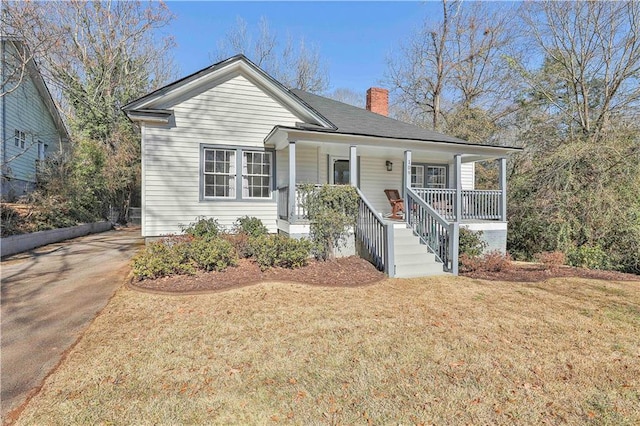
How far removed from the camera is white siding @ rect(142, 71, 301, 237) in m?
8.59

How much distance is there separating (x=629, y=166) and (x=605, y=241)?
258 cm

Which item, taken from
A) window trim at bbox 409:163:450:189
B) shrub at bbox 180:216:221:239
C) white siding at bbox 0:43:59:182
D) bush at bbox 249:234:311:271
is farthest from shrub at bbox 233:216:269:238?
white siding at bbox 0:43:59:182

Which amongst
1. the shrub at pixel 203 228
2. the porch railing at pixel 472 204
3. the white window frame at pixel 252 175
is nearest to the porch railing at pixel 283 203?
the white window frame at pixel 252 175

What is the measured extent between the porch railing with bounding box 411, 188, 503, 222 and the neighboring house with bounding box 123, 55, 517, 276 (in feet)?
0.11

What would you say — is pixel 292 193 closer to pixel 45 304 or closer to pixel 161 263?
pixel 161 263

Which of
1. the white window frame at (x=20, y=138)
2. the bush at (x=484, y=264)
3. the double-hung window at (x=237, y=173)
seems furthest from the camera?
the white window frame at (x=20, y=138)

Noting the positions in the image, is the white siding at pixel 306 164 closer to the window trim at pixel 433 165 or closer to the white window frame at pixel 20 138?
the window trim at pixel 433 165

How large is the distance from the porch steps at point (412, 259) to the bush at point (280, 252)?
85.7 inches

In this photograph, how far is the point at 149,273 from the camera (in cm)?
582

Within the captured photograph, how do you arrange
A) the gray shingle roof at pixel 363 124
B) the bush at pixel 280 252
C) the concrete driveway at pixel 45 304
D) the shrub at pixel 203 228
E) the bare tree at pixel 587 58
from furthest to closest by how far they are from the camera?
the bare tree at pixel 587 58
the gray shingle roof at pixel 363 124
the shrub at pixel 203 228
the bush at pixel 280 252
the concrete driveway at pixel 45 304

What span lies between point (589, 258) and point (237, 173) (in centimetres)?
1076

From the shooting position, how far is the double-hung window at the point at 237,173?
358 inches

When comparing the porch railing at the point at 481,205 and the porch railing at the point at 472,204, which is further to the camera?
the porch railing at the point at 481,205

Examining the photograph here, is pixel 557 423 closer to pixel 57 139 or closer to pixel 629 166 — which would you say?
pixel 629 166
